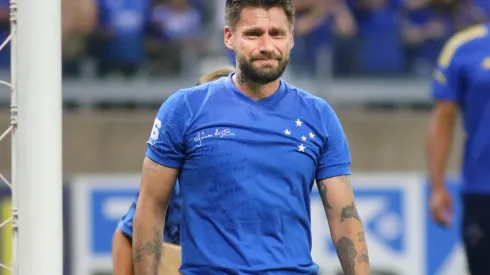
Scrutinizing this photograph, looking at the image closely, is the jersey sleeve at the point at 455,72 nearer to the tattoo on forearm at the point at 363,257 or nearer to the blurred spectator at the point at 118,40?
the tattoo on forearm at the point at 363,257

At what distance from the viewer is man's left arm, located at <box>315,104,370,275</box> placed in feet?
13.3

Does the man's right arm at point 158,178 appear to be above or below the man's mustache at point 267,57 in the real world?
below

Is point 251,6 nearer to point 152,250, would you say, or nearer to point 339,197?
point 339,197

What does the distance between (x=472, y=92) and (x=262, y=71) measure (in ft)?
9.77

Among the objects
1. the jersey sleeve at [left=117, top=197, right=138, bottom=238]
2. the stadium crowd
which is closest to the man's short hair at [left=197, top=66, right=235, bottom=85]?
the jersey sleeve at [left=117, top=197, right=138, bottom=238]

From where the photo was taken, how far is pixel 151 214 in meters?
4.05

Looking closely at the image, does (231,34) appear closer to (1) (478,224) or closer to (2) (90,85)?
(1) (478,224)

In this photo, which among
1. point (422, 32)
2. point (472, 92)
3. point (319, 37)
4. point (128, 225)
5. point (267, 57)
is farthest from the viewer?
point (422, 32)

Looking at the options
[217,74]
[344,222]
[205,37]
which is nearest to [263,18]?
[344,222]

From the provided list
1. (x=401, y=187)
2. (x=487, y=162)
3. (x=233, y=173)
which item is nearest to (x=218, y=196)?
(x=233, y=173)

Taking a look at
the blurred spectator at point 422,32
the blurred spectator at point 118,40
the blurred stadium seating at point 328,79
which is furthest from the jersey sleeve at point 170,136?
the blurred spectator at point 422,32

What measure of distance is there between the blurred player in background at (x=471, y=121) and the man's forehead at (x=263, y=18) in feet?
9.46

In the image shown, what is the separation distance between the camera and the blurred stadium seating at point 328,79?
9000 mm

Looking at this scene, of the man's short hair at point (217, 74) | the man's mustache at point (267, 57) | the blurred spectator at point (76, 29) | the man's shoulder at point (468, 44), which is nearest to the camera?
the man's mustache at point (267, 57)
